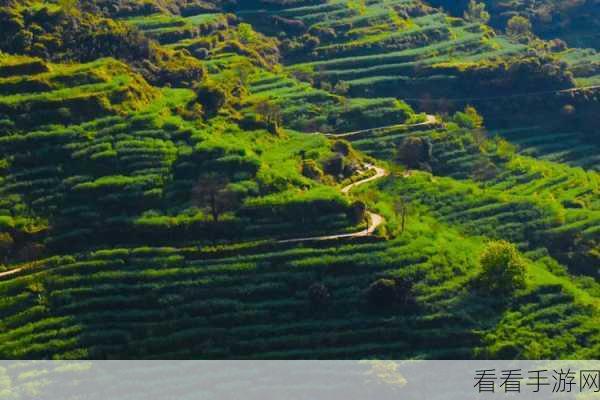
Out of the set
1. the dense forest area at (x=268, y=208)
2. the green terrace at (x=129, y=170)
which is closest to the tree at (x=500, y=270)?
the dense forest area at (x=268, y=208)

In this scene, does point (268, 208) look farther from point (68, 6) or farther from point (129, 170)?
point (68, 6)

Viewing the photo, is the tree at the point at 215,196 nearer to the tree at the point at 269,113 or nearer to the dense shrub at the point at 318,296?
the dense shrub at the point at 318,296

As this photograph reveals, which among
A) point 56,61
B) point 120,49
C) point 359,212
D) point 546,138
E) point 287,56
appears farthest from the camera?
point 287,56

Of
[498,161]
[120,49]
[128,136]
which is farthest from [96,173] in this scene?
[498,161]

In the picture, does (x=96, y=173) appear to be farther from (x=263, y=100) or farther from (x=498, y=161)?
(x=498, y=161)

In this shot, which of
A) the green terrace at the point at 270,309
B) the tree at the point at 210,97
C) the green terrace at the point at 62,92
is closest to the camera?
the green terrace at the point at 270,309

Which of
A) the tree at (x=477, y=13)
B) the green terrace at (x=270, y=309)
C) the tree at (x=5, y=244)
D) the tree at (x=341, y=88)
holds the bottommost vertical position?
the green terrace at (x=270, y=309)

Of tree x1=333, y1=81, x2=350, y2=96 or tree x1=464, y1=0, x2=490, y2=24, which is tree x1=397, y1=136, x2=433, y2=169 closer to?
tree x1=333, y1=81, x2=350, y2=96

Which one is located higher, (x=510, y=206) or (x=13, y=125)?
(x=13, y=125)
